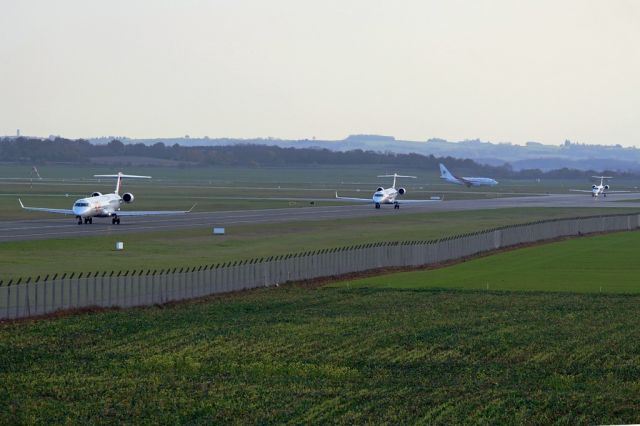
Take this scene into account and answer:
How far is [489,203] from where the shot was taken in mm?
182625

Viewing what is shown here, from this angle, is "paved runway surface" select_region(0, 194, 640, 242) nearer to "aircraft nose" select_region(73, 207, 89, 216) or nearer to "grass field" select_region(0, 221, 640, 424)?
"aircraft nose" select_region(73, 207, 89, 216)

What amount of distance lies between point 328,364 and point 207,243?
5411 cm

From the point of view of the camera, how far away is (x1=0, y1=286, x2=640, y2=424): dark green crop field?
109ft

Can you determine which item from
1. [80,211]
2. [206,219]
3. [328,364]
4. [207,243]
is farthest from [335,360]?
[206,219]

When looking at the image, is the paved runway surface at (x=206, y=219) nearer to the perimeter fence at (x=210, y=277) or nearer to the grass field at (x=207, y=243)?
the grass field at (x=207, y=243)

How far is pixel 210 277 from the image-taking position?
61.4 m

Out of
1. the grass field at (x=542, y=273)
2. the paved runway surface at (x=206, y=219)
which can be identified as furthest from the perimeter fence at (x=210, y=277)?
the paved runway surface at (x=206, y=219)

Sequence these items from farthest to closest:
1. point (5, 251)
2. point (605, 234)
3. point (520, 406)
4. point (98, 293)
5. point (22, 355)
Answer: point (605, 234) < point (5, 251) < point (98, 293) < point (22, 355) < point (520, 406)

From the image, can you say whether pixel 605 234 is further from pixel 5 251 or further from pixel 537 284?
pixel 5 251

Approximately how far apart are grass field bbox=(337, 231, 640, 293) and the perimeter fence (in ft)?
6.49

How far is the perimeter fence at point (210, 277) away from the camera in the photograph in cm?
5294

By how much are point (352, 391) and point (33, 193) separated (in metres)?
158

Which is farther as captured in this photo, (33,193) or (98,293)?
(33,193)

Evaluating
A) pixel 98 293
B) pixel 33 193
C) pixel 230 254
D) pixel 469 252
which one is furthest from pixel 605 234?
pixel 33 193
